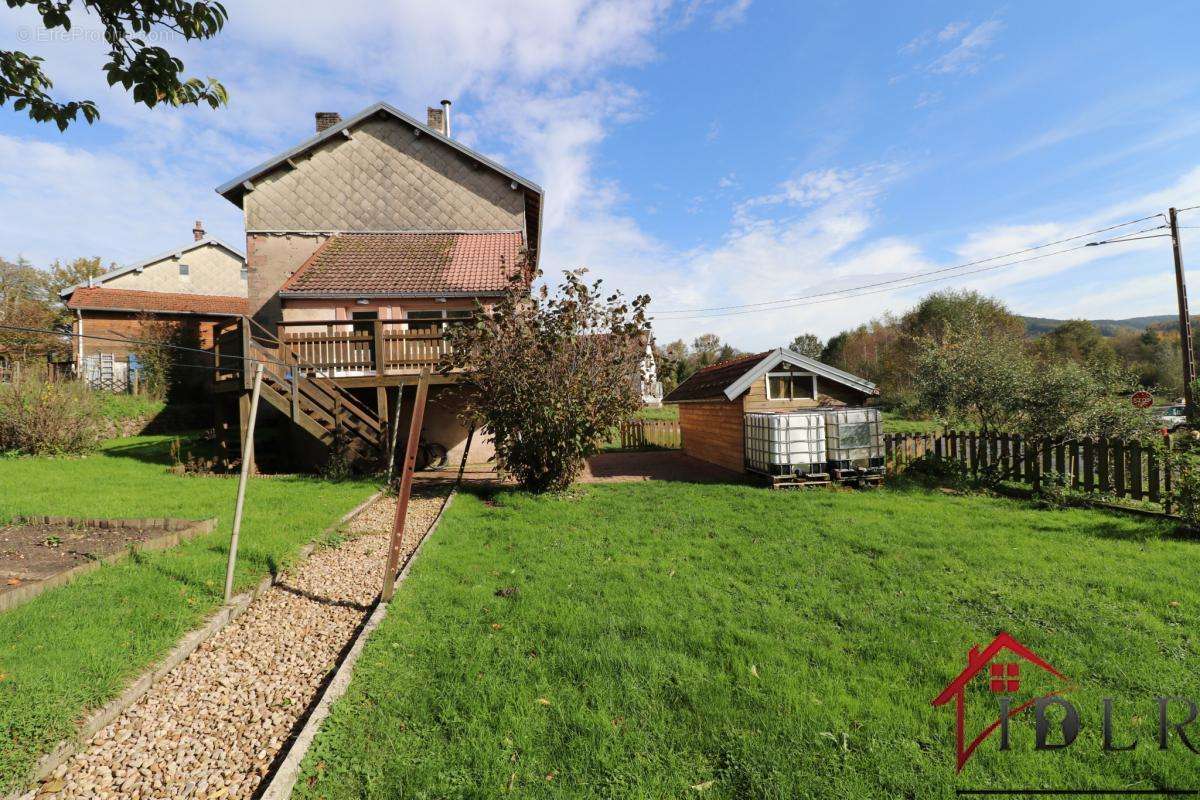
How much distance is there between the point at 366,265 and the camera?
1566 centimetres

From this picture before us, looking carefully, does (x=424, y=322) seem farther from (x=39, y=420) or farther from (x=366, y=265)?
(x=39, y=420)

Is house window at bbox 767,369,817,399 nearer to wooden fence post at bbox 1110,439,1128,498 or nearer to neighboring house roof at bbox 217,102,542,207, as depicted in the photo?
wooden fence post at bbox 1110,439,1128,498

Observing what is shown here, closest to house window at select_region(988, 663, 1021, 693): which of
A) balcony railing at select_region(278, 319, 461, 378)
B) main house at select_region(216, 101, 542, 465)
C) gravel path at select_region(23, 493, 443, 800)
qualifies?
gravel path at select_region(23, 493, 443, 800)

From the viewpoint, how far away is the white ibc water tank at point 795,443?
11594mm

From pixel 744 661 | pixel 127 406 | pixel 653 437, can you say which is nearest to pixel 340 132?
pixel 127 406

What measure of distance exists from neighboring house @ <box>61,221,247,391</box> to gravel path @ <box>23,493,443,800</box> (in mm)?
21053

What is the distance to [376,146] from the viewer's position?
1783 centimetres

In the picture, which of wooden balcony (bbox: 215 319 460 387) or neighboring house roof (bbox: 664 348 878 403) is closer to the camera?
wooden balcony (bbox: 215 319 460 387)

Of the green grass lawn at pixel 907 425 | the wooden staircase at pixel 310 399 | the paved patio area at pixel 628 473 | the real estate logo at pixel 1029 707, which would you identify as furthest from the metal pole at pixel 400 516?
the green grass lawn at pixel 907 425

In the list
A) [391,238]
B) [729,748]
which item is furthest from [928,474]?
[391,238]

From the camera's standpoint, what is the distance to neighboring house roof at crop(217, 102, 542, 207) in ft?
53.8

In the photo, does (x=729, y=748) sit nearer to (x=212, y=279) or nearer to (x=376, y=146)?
(x=376, y=146)

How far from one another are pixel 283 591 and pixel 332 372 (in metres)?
8.41

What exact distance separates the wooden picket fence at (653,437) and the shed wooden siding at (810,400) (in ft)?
25.8
